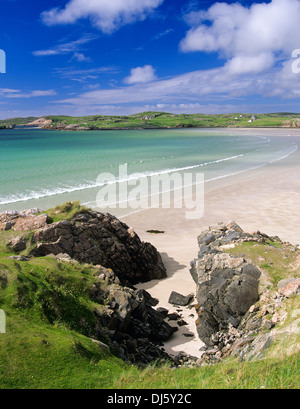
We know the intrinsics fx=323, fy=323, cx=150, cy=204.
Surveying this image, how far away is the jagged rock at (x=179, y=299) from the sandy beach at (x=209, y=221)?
0.96 feet

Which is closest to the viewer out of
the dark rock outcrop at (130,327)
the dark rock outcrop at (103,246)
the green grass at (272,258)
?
the dark rock outcrop at (130,327)

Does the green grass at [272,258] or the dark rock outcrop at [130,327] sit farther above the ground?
the green grass at [272,258]

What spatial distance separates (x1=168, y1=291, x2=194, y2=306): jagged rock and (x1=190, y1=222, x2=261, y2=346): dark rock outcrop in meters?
A: 1.84

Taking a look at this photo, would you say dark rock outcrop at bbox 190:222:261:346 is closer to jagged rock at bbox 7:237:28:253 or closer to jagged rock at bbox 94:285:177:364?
jagged rock at bbox 94:285:177:364

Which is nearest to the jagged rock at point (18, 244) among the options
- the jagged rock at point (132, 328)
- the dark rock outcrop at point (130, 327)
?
the dark rock outcrop at point (130, 327)

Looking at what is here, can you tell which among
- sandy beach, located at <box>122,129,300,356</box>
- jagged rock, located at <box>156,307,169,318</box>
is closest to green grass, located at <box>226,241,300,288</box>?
sandy beach, located at <box>122,129,300,356</box>

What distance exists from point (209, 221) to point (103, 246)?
13779mm

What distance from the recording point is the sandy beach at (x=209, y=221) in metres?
16.4

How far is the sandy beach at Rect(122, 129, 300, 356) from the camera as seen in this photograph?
53.9ft

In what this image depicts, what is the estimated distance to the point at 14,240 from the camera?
14.9m

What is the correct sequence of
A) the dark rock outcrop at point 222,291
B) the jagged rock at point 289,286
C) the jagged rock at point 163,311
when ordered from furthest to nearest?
the jagged rock at point 163,311, the dark rock outcrop at point 222,291, the jagged rock at point 289,286

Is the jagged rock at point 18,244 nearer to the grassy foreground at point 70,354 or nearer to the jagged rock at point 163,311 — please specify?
the grassy foreground at point 70,354

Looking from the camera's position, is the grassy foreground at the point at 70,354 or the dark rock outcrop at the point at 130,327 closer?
the grassy foreground at the point at 70,354

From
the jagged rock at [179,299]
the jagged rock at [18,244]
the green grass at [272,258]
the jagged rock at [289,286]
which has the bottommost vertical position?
the jagged rock at [179,299]
